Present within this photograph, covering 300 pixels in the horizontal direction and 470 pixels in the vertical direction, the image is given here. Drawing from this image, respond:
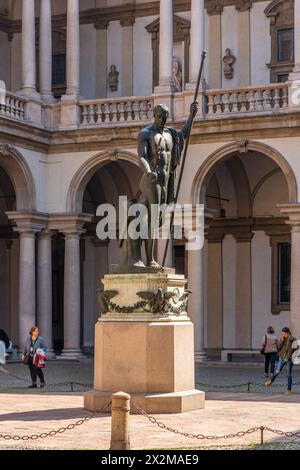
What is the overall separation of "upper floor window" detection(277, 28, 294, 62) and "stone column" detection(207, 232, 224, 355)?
20.5ft

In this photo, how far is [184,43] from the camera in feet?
129

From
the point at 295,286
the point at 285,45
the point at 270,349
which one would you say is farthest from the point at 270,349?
the point at 285,45

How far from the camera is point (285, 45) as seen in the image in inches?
1490

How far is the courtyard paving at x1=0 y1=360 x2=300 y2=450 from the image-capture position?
14844mm

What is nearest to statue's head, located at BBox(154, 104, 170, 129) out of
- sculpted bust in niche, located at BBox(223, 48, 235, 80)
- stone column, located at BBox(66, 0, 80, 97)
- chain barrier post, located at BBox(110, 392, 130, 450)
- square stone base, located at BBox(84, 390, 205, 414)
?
square stone base, located at BBox(84, 390, 205, 414)

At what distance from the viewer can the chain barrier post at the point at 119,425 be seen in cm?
1349

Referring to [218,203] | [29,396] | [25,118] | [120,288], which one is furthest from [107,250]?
[120,288]

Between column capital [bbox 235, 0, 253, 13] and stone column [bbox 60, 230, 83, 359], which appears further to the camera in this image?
column capital [bbox 235, 0, 253, 13]

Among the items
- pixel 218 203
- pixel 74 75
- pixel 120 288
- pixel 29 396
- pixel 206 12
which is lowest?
pixel 29 396

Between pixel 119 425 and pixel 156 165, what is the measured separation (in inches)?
247

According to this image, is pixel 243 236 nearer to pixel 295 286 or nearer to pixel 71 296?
pixel 295 286

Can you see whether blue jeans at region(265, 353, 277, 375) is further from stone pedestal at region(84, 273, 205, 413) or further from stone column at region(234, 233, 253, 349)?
stone pedestal at region(84, 273, 205, 413)
